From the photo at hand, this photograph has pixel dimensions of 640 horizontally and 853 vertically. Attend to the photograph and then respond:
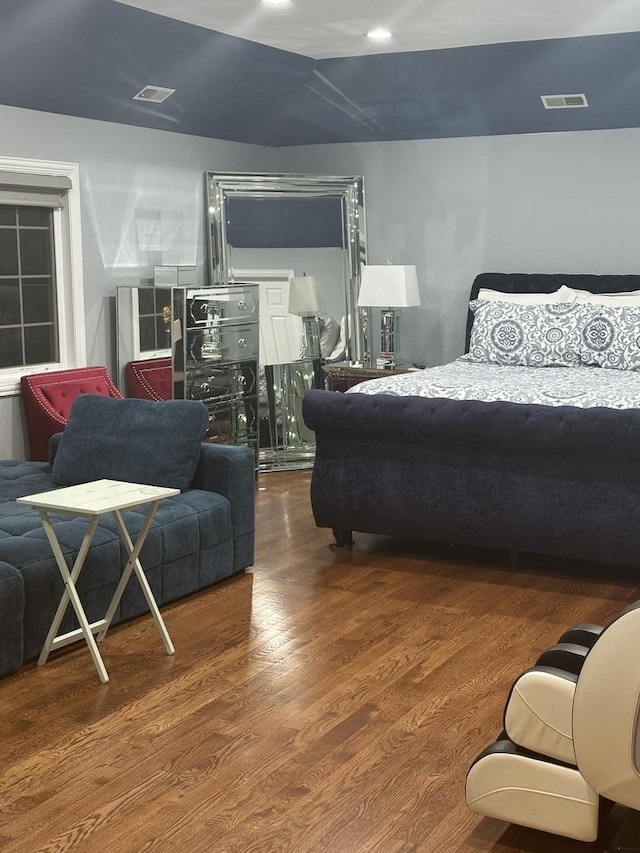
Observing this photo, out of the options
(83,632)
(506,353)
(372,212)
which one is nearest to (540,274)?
(506,353)

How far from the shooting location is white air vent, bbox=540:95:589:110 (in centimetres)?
703

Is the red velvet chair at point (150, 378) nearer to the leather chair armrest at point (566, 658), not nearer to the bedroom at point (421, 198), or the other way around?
the bedroom at point (421, 198)

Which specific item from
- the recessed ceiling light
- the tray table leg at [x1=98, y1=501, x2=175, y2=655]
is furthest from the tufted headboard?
the tray table leg at [x1=98, y1=501, x2=175, y2=655]

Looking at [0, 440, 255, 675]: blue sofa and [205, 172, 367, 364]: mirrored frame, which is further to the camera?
[205, 172, 367, 364]: mirrored frame

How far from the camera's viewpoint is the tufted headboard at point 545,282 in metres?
7.04

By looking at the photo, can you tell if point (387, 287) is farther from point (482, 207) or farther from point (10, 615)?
point (10, 615)

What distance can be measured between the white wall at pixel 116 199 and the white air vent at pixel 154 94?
0.93ft

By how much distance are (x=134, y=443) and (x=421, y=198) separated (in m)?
4.01

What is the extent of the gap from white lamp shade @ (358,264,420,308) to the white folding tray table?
11.9 feet

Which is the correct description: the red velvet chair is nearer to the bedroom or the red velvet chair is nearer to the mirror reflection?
the mirror reflection

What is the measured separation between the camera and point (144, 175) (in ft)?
23.5

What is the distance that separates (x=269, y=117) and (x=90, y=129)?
5.35 ft

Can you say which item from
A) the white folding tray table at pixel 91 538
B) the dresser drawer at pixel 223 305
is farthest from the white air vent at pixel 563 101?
the white folding tray table at pixel 91 538

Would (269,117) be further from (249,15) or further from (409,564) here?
(409,564)
